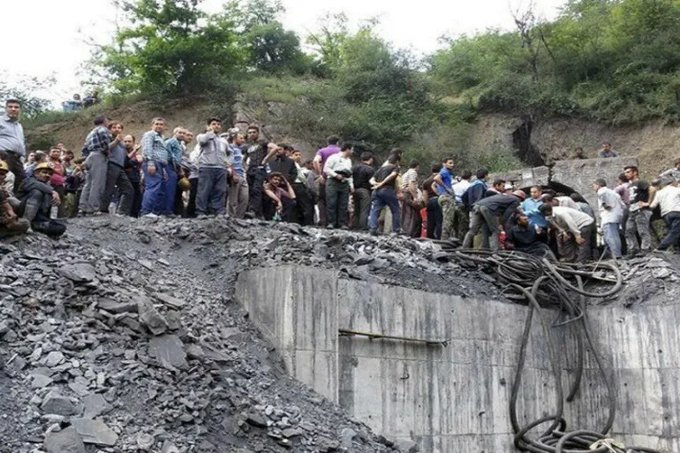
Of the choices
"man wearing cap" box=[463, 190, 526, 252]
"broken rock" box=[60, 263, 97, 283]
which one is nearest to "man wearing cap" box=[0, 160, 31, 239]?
"broken rock" box=[60, 263, 97, 283]

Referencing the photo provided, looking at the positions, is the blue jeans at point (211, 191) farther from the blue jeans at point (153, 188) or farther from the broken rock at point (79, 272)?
the broken rock at point (79, 272)

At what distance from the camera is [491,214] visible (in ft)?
42.8

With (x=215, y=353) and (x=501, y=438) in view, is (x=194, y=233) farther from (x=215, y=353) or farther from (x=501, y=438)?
(x=501, y=438)

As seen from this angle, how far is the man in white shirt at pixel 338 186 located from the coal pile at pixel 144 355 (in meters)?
3.07

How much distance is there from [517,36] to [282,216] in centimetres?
2229

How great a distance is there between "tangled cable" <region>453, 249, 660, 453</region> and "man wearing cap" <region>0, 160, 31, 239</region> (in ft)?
21.0

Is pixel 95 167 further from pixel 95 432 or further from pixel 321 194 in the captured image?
pixel 95 432

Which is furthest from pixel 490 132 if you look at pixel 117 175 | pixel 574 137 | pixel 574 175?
pixel 117 175

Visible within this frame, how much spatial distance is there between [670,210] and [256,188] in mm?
6993

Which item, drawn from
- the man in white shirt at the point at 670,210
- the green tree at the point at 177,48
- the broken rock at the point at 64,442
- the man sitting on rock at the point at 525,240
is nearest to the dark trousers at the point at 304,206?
the man sitting on rock at the point at 525,240

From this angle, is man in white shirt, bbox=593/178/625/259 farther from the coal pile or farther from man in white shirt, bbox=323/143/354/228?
the coal pile

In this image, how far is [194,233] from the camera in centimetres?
1080

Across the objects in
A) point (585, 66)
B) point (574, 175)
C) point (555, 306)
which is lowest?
point (555, 306)

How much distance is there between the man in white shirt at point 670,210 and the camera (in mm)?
13602
